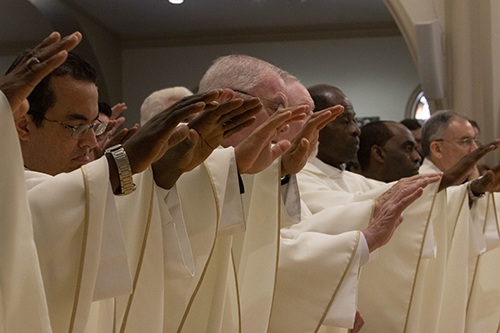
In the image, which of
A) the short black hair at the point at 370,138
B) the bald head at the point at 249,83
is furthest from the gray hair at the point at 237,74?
the short black hair at the point at 370,138

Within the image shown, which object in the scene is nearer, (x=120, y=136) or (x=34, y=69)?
(x=34, y=69)

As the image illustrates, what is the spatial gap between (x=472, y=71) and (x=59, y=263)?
248 inches

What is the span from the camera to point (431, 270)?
11.5 feet

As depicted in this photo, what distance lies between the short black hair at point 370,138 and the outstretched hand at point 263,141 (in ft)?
10.1

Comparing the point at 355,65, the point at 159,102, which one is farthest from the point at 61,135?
the point at 355,65

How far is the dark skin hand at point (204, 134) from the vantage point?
1677 millimetres

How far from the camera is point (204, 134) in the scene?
1715 mm

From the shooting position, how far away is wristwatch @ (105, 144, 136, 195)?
153 cm

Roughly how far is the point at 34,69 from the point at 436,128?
167 inches

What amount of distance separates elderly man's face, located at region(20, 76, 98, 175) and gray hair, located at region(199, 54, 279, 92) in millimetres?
851

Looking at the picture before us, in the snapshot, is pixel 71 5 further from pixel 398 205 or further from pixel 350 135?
pixel 398 205

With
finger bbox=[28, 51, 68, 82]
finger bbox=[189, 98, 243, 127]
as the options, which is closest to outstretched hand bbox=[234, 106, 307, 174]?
finger bbox=[189, 98, 243, 127]

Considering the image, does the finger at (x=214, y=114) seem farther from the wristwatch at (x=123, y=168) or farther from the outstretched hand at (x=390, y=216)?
the outstretched hand at (x=390, y=216)

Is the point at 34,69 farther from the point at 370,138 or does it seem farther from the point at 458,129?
the point at 458,129
